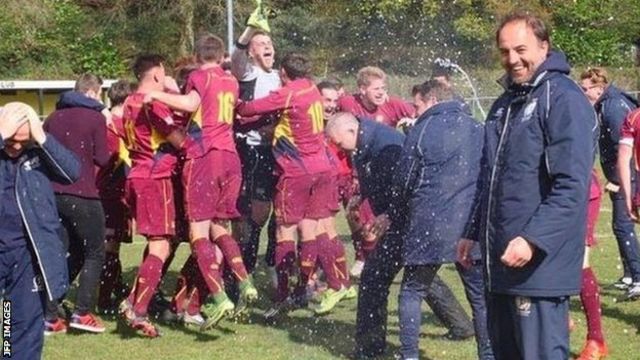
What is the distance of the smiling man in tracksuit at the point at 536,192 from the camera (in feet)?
15.7

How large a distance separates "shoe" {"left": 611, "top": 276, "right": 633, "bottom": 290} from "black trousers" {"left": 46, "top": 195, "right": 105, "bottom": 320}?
4.55 meters

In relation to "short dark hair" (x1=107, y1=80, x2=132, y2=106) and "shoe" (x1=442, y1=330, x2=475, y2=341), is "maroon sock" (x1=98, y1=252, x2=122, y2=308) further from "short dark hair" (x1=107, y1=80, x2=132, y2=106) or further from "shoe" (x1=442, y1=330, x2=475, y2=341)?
"shoe" (x1=442, y1=330, x2=475, y2=341)

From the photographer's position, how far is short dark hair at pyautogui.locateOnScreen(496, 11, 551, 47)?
194 inches

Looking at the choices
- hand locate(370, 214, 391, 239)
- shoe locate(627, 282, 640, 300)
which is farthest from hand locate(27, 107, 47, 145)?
shoe locate(627, 282, 640, 300)

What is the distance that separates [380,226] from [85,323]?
268 centimetres

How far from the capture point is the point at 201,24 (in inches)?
1576

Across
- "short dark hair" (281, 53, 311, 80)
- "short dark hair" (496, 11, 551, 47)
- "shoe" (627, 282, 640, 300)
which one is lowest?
"shoe" (627, 282, 640, 300)

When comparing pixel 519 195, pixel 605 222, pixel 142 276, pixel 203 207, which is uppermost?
pixel 519 195

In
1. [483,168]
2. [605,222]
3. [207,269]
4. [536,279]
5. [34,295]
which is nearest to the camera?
[536,279]

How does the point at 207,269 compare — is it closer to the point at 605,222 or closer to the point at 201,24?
the point at 605,222

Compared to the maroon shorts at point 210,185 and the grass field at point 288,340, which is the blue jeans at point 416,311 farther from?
the maroon shorts at point 210,185

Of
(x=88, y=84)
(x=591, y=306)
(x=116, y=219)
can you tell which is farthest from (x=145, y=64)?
(x=591, y=306)

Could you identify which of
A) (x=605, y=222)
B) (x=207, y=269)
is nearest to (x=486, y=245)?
(x=207, y=269)

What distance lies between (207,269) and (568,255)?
381 cm
